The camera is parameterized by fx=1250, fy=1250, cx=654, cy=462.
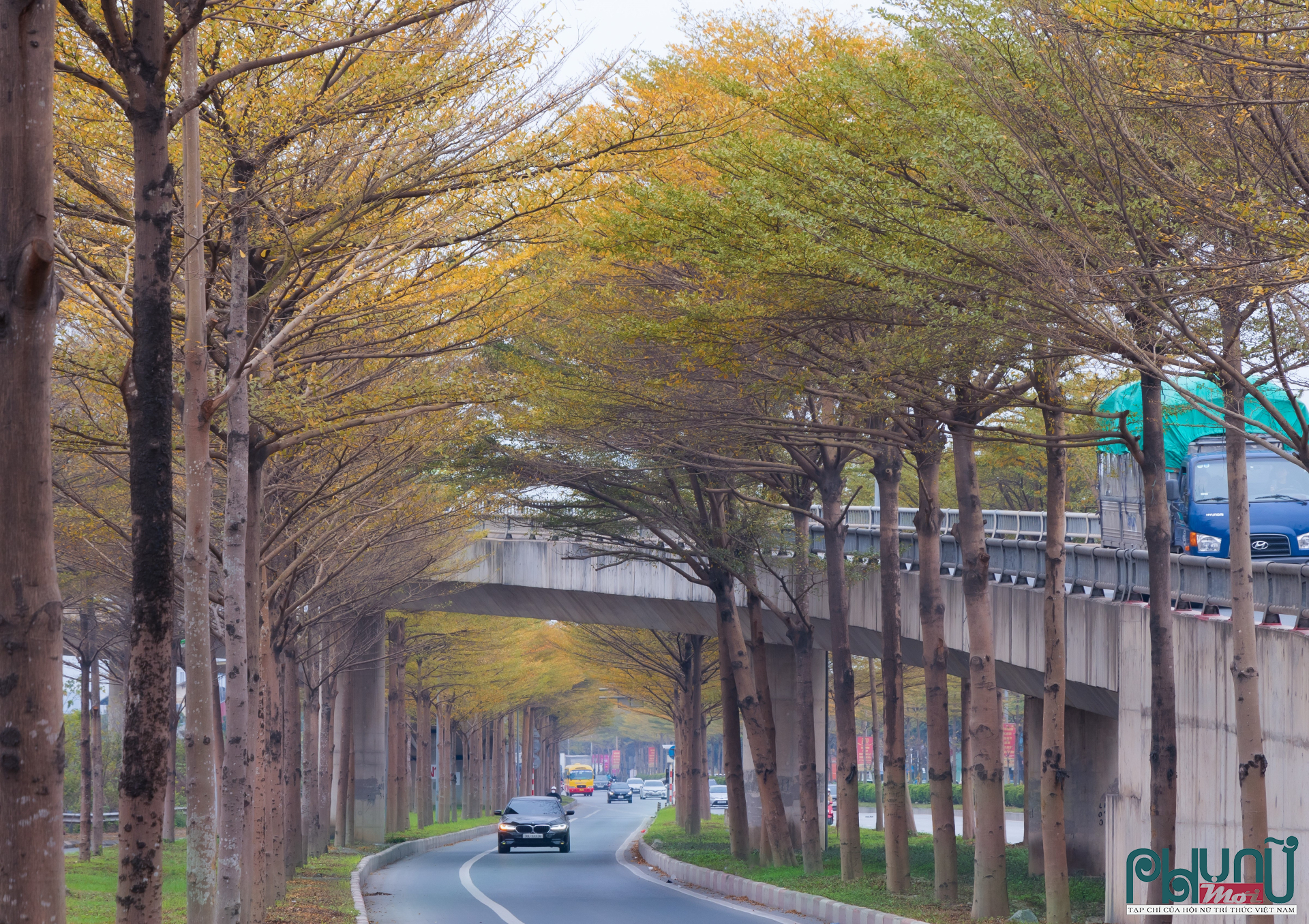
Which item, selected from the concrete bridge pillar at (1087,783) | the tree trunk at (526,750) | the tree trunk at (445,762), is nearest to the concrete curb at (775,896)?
the concrete bridge pillar at (1087,783)

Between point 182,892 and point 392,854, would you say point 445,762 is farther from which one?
point 182,892

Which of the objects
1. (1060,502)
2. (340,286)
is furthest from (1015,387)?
(340,286)

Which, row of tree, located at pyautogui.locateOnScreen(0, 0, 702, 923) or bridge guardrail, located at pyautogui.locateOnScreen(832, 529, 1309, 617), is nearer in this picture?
row of tree, located at pyautogui.locateOnScreen(0, 0, 702, 923)

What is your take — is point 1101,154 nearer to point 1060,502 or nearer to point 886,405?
point 886,405

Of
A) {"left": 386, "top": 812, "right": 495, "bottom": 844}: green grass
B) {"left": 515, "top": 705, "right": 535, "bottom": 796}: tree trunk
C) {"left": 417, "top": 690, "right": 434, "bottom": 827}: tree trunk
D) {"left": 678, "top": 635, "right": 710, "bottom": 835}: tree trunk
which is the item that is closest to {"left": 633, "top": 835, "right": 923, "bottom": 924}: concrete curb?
{"left": 678, "top": 635, "right": 710, "bottom": 835}: tree trunk

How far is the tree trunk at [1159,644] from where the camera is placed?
1143cm

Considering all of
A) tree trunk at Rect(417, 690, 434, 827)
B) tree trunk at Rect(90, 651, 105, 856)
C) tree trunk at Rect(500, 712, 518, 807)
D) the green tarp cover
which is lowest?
tree trunk at Rect(500, 712, 518, 807)

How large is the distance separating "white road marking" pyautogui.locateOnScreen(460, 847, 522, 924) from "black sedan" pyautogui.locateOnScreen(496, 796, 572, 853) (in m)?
2.44

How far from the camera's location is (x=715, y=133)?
11828 mm

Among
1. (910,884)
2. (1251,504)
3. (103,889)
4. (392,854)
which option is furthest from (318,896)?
(1251,504)

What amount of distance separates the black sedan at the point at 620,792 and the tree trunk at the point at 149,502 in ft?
283

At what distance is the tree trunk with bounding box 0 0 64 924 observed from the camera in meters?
4.27

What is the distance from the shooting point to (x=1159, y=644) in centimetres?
1177

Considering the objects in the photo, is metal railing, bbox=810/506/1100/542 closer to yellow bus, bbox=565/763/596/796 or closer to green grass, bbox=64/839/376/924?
green grass, bbox=64/839/376/924
